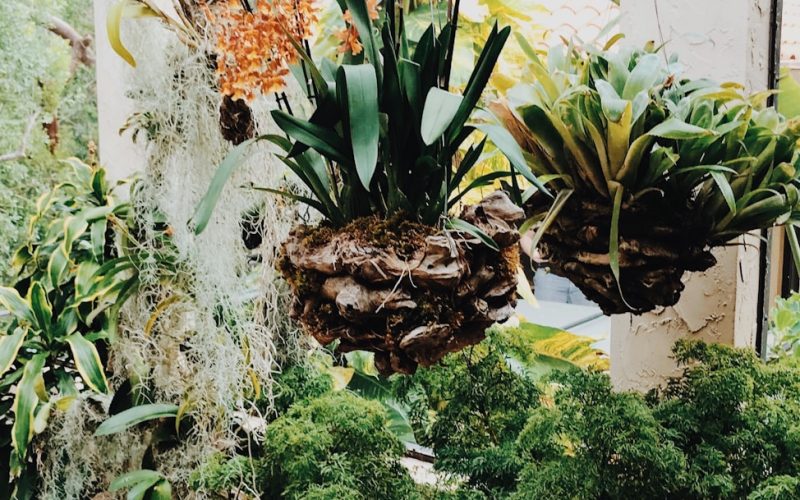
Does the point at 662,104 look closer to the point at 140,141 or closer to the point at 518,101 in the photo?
the point at 518,101

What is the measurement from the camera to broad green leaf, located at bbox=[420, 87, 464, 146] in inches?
28.6

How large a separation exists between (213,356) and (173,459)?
29 cm

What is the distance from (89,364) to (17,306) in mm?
298

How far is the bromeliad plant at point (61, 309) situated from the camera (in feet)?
4.89

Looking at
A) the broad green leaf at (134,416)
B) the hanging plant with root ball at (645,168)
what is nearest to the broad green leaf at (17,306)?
the broad green leaf at (134,416)

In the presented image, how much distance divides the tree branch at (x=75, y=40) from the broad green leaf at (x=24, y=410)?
102 centimetres

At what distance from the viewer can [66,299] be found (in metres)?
1.68

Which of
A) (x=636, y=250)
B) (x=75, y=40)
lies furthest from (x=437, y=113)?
(x=75, y=40)

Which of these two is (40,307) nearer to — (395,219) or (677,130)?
(395,219)

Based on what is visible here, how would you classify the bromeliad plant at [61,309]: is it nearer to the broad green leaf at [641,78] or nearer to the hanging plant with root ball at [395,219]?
the hanging plant with root ball at [395,219]

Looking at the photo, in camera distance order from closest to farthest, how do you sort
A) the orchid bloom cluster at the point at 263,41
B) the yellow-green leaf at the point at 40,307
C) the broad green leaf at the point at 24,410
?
the orchid bloom cluster at the point at 263,41 → the broad green leaf at the point at 24,410 → the yellow-green leaf at the point at 40,307

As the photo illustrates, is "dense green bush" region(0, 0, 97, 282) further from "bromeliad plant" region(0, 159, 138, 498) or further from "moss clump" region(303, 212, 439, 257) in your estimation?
"moss clump" region(303, 212, 439, 257)

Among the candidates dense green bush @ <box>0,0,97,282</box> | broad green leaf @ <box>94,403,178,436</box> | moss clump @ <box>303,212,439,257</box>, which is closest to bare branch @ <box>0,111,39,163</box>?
dense green bush @ <box>0,0,97,282</box>

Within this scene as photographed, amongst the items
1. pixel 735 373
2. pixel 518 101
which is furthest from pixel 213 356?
pixel 735 373
